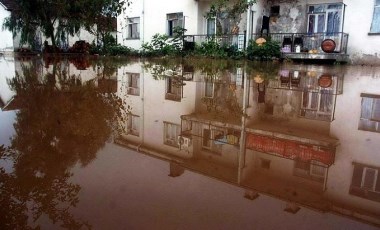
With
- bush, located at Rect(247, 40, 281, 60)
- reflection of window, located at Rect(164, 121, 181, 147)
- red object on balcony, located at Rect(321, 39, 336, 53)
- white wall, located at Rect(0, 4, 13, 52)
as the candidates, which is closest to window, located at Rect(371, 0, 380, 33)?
red object on balcony, located at Rect(321, 39, 336, 53)

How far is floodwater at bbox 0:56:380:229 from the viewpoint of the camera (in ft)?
4.01

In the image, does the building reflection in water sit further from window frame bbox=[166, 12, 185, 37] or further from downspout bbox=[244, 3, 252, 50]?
window frame bbox=[166, 12, 185, 37]

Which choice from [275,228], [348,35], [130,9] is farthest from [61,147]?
[130,9]

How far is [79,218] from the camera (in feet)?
3.81

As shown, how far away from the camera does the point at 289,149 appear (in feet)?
7.54

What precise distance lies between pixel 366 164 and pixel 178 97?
2871 mm

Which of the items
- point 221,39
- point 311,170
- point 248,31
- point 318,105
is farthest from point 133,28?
point 311,170

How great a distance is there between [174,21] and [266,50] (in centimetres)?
684

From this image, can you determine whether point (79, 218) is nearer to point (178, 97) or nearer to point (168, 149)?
point (168, 149)

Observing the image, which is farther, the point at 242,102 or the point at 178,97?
the point at 178,97

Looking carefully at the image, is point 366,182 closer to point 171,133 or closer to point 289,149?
point 289,149

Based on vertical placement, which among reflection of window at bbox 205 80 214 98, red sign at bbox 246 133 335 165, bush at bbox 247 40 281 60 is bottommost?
red sign at bbox 246 133 335 165

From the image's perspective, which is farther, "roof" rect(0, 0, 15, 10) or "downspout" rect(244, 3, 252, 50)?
"roof" rect(0, 0, 15, 10)

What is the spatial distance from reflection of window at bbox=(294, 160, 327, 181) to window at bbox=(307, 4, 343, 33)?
43.5 feet
